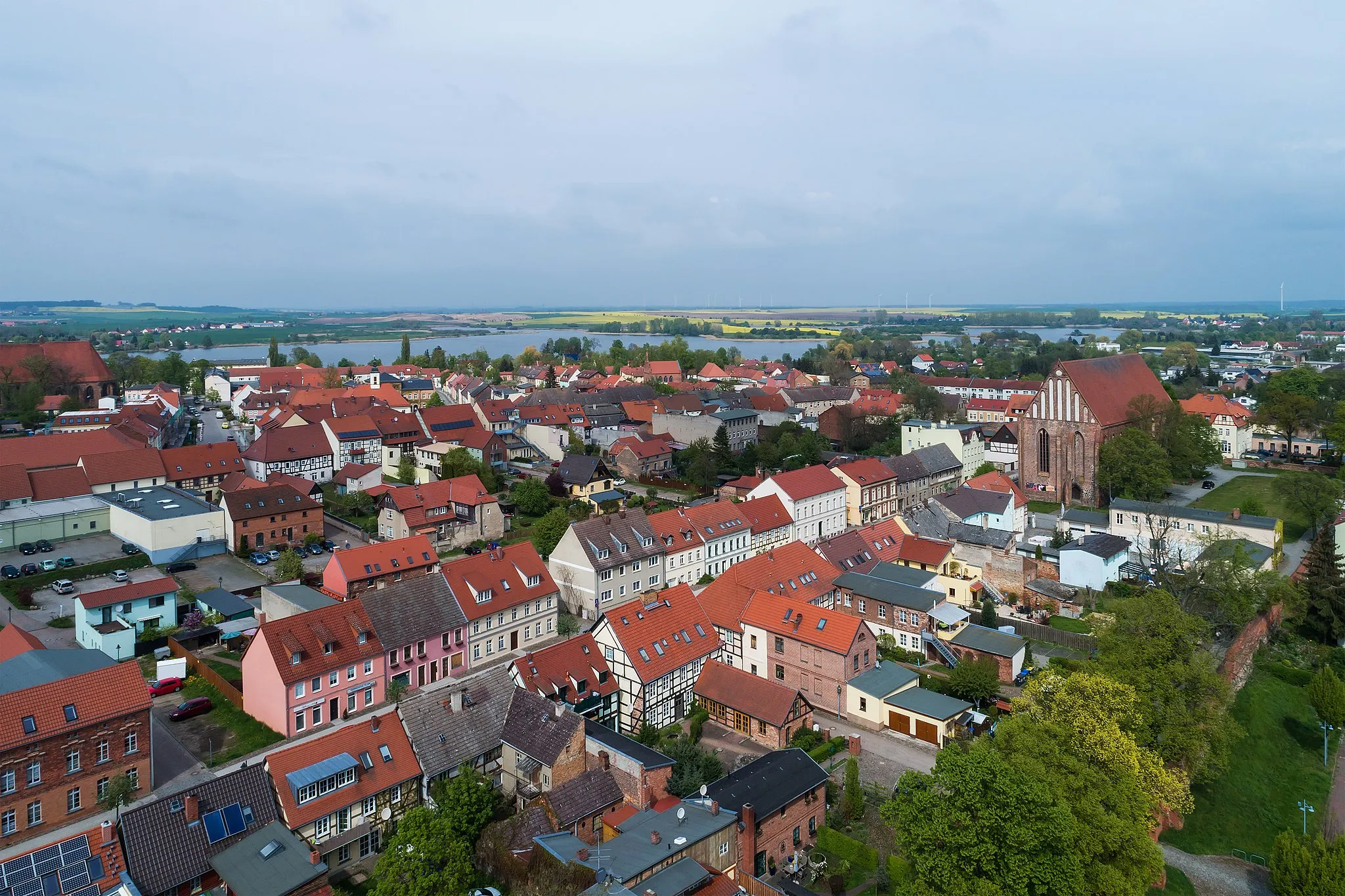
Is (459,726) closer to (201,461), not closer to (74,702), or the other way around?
(74,702)

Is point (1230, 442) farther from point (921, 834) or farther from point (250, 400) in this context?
point (250, 400)

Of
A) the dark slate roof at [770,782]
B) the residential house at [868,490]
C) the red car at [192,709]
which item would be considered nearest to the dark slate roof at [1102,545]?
the residential house at [868,490]

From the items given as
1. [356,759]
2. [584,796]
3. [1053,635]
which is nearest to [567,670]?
[584,796]

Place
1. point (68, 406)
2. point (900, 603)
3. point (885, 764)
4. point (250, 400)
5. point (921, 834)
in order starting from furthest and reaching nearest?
point (250, 400)
point (68, 406)
point (900, 603)
point (885, 764)
point (921, 834)

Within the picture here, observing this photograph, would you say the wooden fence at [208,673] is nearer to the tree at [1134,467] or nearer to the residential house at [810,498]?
the residential house at [810,498]

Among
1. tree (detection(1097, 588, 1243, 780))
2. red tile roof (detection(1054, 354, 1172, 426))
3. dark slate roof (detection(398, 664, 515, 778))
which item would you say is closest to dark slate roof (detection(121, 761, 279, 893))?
dark slate roof (detection(398, 664, 515, 778))

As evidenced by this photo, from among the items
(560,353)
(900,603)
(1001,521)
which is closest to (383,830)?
(900,603)
